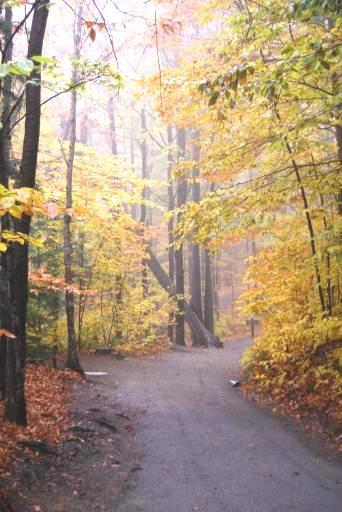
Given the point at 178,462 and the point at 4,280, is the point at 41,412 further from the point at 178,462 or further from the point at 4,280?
the point at 178,462

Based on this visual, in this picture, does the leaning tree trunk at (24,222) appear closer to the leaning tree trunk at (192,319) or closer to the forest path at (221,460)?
the forest path at (221,460)

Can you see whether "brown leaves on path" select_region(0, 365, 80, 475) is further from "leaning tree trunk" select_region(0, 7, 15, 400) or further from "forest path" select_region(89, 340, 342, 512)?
"forest path" select_region(89, 340, 342, 512)

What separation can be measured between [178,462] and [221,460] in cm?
63

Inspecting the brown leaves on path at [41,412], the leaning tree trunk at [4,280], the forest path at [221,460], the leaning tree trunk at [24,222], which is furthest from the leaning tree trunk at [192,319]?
the leaning tree trunk at [24,222]

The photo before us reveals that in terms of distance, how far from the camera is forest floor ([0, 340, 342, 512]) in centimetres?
461

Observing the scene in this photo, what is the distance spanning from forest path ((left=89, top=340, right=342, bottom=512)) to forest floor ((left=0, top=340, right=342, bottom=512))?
0.04ft

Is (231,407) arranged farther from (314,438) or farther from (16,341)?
(16,341)

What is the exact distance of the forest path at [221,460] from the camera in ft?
15.4

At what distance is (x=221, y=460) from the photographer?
229 inches

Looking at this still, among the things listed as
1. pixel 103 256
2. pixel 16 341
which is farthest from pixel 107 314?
pixel 16 341

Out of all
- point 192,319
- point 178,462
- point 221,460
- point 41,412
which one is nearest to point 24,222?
point 41,412

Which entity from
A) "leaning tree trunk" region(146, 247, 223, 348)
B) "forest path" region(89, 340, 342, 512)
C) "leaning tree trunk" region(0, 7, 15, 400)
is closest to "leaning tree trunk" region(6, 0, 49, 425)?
"leaning tree trunk" region(0, 7, 15, 400)

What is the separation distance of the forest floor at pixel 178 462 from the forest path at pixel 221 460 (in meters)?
0.01

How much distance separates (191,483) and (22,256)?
3.87 meters
